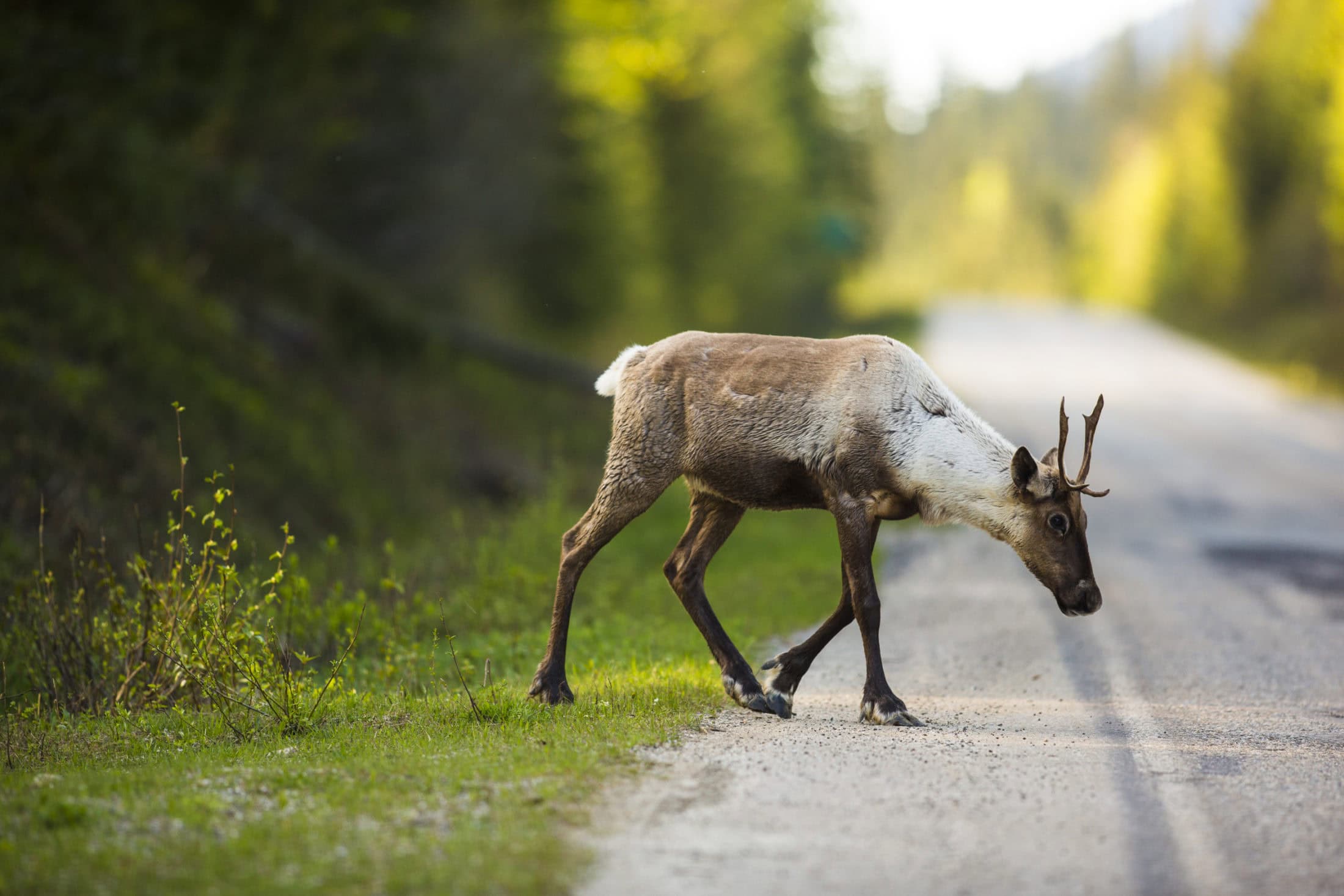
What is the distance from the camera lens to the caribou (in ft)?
22.3

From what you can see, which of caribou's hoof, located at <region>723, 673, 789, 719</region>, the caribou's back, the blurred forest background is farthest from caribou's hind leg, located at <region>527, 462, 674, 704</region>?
the blurred forest background

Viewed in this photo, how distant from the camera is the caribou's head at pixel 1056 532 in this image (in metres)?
6.75

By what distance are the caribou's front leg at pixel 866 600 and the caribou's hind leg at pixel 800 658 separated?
0.39ft

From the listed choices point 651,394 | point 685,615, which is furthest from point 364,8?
point 651,394

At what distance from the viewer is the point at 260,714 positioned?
260 inches

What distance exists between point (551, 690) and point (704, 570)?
1055 millimetres

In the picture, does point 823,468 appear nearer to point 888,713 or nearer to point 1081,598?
point 888,713

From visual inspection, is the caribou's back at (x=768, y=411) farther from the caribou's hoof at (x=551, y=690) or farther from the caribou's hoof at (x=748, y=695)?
the caribou's hoof at (x=551, y=690)

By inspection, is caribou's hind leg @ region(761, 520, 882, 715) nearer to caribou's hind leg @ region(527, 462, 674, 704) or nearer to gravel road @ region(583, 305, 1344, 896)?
gravel road @ region(583, 305, 1344, 896)

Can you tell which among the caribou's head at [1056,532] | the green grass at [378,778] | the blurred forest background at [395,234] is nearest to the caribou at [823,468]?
the caribou's head at [1056,532]

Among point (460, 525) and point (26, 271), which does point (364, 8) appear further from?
point (460, 525)

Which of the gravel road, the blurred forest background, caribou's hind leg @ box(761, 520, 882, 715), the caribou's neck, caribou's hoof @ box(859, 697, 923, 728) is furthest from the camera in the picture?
the blurred forest background

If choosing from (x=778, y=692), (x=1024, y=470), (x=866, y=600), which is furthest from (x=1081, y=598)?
(x=778, y=692)

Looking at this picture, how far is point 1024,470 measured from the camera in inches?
263
